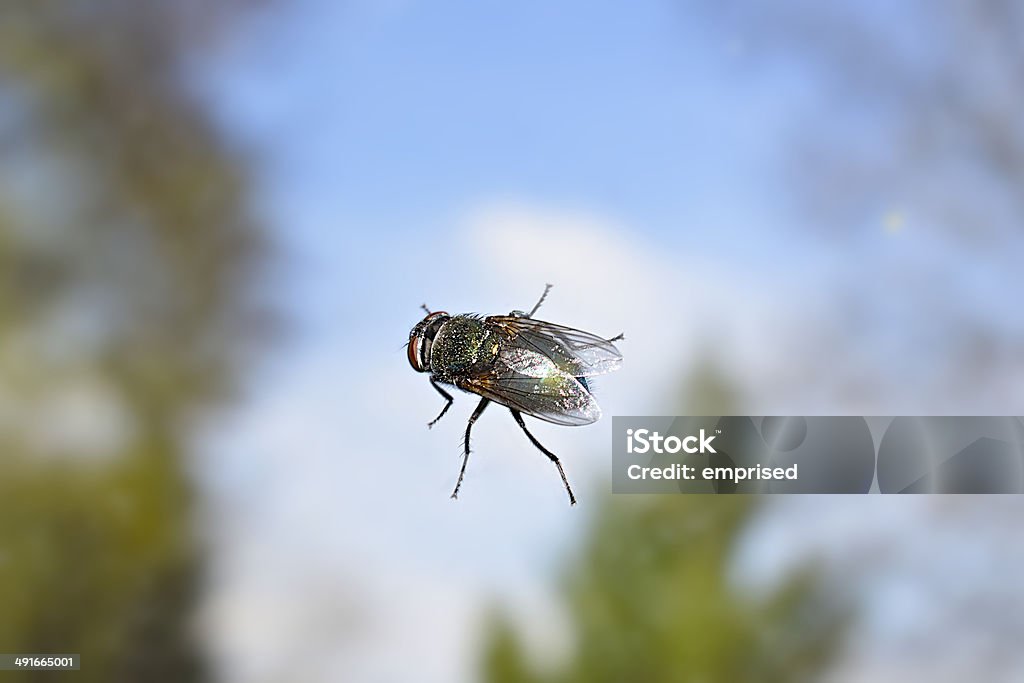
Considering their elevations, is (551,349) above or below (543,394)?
above

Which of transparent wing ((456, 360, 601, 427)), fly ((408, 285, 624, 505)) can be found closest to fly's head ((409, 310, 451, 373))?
fly ((408, 285, 624, 505))

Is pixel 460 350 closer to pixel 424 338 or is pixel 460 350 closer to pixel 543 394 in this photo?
pixel 424 338

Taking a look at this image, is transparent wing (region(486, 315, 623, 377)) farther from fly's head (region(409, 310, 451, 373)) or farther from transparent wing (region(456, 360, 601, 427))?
fly's head (region(409, 310, 451, 373))

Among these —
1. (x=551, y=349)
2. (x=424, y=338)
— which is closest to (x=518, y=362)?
(x=551, y=349)

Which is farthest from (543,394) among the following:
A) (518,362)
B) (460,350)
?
(460,350)

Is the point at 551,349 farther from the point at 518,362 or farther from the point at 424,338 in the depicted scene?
the point at 424,338

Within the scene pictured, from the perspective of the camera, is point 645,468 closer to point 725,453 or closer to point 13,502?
point 725,453
